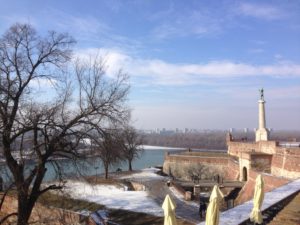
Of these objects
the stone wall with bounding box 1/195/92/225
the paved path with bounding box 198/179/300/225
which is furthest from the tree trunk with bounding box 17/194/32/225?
the paved path with bounding box 198/179/300/225

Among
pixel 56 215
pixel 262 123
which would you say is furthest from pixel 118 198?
pixel 262 123

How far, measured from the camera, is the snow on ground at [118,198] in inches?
845

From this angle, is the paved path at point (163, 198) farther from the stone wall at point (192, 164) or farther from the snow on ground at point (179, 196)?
the stone wall at point (192, 164)

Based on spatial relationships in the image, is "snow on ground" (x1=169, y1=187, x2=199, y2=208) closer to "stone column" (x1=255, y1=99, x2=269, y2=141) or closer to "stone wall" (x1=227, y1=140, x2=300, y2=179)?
"stone wall" (x1=227, y1=140, x2=300, y2=179)

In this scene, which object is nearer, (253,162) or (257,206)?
(257,206)

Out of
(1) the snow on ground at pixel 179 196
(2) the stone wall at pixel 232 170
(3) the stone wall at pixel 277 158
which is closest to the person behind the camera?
(1) the snow on ground at pixel 179 196

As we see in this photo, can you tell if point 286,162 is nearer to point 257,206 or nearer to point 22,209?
point 257,206

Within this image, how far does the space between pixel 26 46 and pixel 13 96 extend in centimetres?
185

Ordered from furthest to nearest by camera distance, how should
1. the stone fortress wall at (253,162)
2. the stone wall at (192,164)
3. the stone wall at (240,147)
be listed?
the stone wall at (192,164)
the stone wall at (240,147)
the stone fortress wall at (253,162)

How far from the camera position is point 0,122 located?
42.8ft

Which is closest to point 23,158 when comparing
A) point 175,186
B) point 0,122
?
point 0,122

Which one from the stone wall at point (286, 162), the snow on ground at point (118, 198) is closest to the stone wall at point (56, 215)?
the snow on ground at point (118, 198)

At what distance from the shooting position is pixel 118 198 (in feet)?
81.2

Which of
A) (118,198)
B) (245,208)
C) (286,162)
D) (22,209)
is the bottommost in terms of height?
(118,198)
